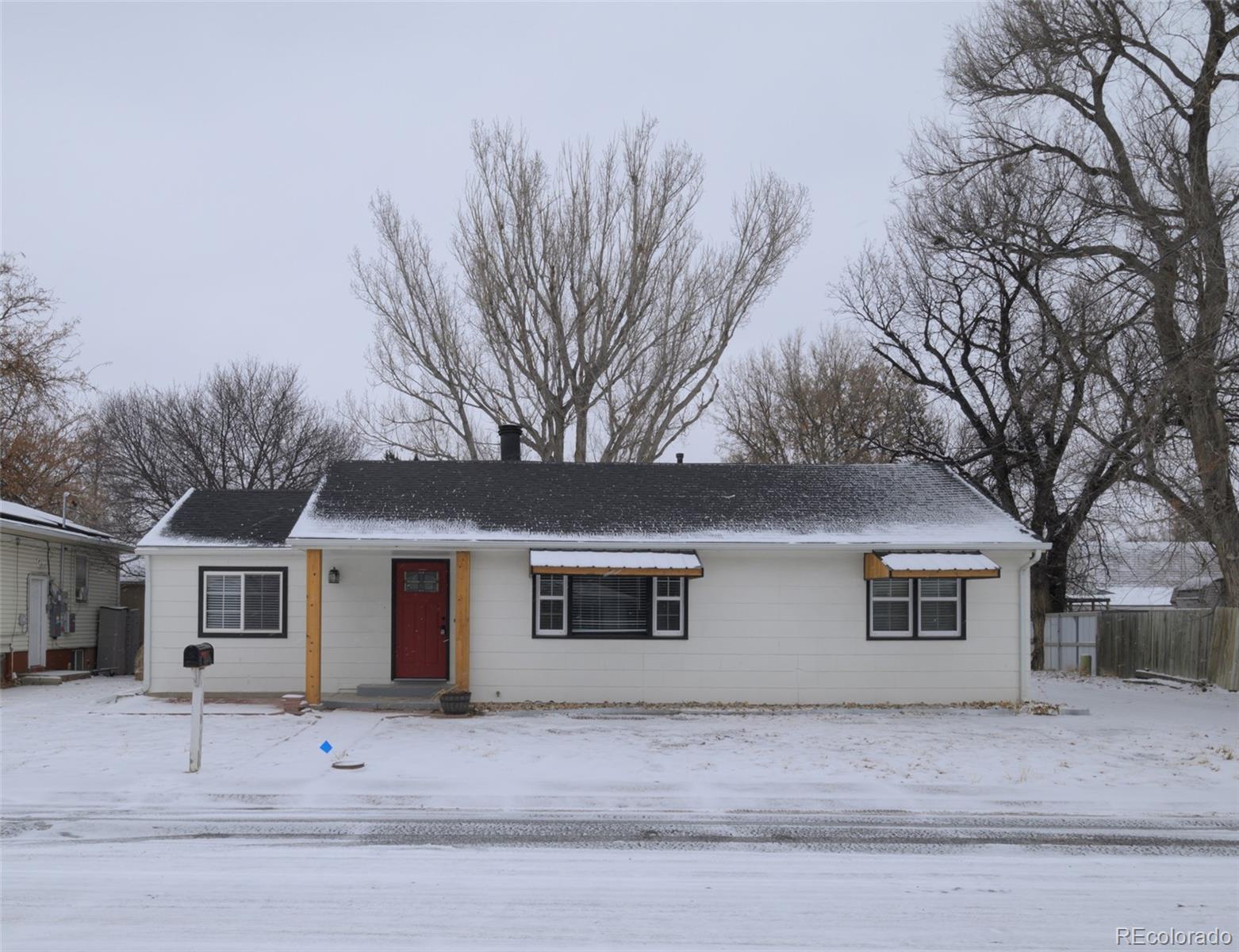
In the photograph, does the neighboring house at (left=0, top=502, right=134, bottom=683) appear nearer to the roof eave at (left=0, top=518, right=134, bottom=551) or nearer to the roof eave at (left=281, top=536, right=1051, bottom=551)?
the roof eave at (left=0, top=518, right=134, bottom=551)

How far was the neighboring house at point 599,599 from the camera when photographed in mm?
16016

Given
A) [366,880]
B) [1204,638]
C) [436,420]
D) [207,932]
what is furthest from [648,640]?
[436,420]

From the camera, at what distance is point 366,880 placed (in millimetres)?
6938

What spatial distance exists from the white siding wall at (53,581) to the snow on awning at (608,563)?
10991 millimetres

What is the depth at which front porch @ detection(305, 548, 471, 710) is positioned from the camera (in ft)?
54.6

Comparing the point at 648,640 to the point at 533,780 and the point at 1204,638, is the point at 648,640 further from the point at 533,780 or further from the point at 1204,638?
the point at 1204,638

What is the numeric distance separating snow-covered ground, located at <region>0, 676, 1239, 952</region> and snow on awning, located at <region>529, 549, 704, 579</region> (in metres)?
2.31

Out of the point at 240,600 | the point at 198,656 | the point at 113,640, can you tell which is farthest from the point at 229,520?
the point at 198,656

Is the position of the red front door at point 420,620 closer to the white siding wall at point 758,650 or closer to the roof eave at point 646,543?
the white siding wall at point 758,650

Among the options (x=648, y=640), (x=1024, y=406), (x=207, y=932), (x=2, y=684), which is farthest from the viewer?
(x=1024, y=406)

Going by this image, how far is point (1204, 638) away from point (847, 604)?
900 centimetres

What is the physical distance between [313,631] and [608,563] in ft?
14.9

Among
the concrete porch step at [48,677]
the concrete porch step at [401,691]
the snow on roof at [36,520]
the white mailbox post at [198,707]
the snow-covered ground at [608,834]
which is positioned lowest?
the concrete porch step at [48,677]

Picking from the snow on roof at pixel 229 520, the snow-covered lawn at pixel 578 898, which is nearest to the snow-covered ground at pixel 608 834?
the snow-covered lawn at pixel 578 898
